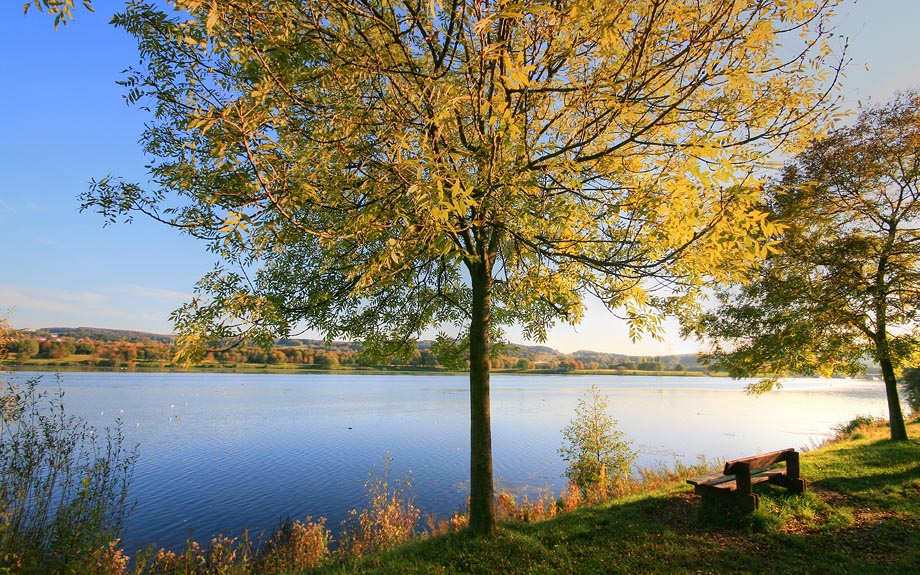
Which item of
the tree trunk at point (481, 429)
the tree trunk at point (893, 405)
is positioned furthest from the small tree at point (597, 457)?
the tree trunk at point (481, 429)

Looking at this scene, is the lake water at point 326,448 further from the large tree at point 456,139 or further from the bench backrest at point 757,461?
the bench backrest at point 757,461

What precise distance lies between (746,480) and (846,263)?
28.7ft

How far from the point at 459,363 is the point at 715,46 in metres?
6.52

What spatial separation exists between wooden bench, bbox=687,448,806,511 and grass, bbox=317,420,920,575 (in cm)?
18

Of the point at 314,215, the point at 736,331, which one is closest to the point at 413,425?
the point at 736,331

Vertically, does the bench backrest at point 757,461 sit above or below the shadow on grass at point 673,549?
above

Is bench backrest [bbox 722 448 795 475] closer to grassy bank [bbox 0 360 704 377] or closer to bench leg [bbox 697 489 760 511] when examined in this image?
bench leg [bbox 697 489 760 511]

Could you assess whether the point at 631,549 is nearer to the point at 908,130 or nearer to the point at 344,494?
the point at 344,494

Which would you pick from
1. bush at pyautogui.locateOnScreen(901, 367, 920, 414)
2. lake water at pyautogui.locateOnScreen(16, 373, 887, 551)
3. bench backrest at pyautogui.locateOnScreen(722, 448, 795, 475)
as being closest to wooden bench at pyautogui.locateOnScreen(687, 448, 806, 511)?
bench backrest at pyautogui.locateOnScreen(722, 448, 795, 475)

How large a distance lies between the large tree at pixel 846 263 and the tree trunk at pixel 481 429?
384 inches

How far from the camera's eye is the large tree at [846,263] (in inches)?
475

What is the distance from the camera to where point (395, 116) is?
16.6ft

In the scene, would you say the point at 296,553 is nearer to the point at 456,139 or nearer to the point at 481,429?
the point at 481,429

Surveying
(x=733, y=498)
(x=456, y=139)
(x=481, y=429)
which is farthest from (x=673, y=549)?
(x=456, y=139)
